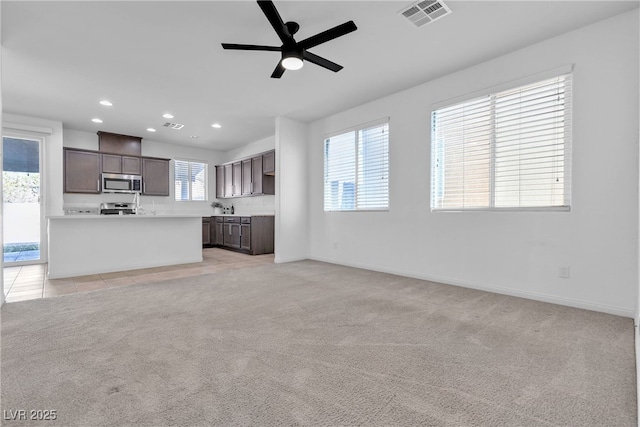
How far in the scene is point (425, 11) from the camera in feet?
8.82

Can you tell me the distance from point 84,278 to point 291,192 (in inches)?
141

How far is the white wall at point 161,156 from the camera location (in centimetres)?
666

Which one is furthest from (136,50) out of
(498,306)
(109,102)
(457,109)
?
(498,306)

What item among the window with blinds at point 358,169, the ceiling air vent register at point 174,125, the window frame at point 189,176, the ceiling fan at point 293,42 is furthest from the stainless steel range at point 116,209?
the ceiling fan at point 293,42

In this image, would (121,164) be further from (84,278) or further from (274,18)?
(274,18)

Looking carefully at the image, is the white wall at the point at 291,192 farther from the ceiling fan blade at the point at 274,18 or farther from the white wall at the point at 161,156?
the white wall at the point at 161,156

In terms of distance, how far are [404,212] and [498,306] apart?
1.84 metres

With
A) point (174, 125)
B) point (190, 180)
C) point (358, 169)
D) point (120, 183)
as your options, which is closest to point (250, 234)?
point (174, 125)

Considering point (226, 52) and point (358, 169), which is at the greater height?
point (226, 52)

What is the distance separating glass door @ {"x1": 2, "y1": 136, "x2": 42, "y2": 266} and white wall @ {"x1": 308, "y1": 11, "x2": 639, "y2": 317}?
6.80 metres

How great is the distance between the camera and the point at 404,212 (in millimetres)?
4508

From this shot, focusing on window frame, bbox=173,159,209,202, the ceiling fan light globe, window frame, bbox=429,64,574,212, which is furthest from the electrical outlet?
window frame, bbox=173,159,209,202

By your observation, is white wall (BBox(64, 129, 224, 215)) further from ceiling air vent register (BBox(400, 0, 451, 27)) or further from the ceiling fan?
ceiling air vent register (BBox(400, 0, 451, 27))

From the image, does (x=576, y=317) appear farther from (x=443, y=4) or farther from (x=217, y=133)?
(x=217, y=133)
